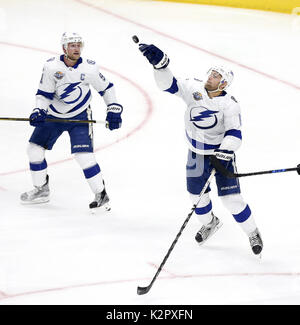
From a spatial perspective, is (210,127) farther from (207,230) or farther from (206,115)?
(207,230)

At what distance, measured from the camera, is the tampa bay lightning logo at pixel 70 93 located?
19.7 ft

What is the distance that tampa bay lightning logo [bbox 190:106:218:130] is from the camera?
533cm

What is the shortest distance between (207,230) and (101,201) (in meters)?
0.86

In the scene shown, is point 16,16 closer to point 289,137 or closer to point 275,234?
point 289,137

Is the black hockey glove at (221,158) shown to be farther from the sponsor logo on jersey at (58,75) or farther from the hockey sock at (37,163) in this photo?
the hockey sock at (37,163)

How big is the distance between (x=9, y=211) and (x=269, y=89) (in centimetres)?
338

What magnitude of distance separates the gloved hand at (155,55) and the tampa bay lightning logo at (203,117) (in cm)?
34

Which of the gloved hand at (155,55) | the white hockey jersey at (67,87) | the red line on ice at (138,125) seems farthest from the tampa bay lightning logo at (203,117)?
the red line on ice at (138,125)

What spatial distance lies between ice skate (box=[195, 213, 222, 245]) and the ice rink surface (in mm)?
53

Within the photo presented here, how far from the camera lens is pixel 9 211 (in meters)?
6.02

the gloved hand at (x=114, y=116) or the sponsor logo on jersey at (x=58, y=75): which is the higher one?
the sponsor logo on jersey at (x=58, y=75)

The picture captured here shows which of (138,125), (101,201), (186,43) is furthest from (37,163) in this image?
(186,43)
